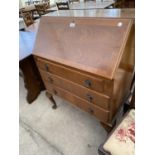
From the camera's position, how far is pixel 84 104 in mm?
1278

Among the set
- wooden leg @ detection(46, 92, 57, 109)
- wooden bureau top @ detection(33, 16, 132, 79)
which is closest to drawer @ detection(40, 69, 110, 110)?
wooden bureau top @ detection(33, 16, 132, 79)

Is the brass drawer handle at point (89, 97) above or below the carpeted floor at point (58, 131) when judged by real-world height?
above

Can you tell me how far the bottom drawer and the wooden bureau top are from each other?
14.5 inches

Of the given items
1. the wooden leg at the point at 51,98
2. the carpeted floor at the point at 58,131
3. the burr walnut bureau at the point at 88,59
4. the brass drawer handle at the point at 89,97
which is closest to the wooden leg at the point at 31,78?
the carpeted floor at the point at 58,131

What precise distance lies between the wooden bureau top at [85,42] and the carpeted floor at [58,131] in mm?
856

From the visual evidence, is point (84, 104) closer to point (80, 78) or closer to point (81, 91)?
point (81, 91)

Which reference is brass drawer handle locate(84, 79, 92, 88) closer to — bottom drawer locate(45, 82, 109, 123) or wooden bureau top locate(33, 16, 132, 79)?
wooden bureau top locate(33, 16, 132, 79)

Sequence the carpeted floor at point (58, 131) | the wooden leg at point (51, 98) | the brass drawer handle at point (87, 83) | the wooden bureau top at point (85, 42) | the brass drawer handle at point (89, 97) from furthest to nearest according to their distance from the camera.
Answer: the wooden leg at point (51, 98) < the carpeted floor at point (58, 131) < the brass drawer handle at point (89, 97) < the brass drawer handle at point (87, 83) < the wooden bureau top at point (85, 42)

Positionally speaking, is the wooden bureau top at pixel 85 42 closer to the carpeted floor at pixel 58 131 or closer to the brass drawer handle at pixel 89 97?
the brass drawer handle at pixel 89 97

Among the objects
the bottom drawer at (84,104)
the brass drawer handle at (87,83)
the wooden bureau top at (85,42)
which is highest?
the wooden bureau top at (85,42)

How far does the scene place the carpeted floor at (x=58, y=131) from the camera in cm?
145

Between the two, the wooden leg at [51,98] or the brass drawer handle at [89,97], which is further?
the wooden leg at [51,98]

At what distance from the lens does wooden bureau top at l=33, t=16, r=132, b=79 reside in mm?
861
